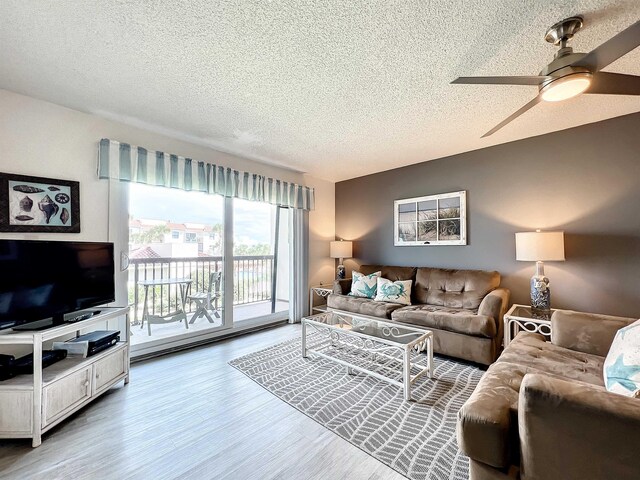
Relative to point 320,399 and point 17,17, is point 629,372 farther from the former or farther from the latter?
point 17,17

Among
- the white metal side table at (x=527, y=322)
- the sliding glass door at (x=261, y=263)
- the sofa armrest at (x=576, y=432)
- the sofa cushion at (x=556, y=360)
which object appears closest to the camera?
the sofa armrest at (x=576, y=432)

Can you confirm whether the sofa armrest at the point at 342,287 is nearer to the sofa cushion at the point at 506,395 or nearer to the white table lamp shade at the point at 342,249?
the white table lamp shade at the point at 342,249

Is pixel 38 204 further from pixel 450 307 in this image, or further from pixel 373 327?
pixel 450 307

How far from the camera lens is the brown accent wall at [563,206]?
265 cm

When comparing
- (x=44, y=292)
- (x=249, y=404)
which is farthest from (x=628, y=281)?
(x=44, y=292)

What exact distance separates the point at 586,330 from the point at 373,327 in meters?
1.62

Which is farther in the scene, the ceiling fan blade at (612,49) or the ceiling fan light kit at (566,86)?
the ceiling fan light kit at (566,86)

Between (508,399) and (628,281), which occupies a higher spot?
(628,281)

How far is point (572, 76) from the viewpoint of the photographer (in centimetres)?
143

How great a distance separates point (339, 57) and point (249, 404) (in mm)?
2593

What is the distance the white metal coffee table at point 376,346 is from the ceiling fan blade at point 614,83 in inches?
77.7

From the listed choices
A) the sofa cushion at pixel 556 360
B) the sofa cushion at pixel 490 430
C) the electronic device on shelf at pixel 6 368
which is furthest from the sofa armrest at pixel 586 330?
the electronic device on shelf at pixel 6 368

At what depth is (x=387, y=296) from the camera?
12.0ft

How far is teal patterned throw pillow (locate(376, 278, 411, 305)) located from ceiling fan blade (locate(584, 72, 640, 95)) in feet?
8.69
